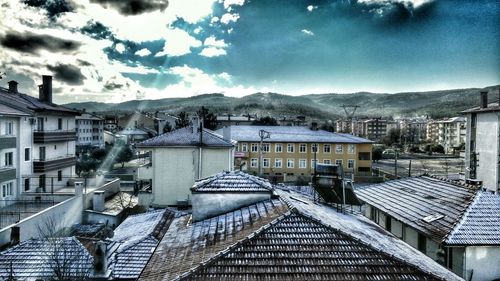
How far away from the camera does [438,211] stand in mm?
17391

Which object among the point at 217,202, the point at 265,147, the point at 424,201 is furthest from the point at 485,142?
the point at 217,202

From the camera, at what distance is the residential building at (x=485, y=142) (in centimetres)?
4062

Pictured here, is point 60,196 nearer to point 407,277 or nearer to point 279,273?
point 279,273

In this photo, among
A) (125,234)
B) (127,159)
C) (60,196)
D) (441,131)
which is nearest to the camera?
(125,234)

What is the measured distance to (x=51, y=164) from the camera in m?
32.2

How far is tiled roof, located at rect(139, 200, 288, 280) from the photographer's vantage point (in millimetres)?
9031

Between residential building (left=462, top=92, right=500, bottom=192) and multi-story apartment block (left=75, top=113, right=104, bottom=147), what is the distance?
72699mm

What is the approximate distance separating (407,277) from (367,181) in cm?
4006

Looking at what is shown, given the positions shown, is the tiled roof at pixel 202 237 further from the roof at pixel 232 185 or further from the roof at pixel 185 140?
the roof at pixel 185 140

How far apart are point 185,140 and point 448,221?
18941mm

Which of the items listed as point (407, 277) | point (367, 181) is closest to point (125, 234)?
point (407, 277)

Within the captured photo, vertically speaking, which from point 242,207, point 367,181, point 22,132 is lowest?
Result: point 367,181

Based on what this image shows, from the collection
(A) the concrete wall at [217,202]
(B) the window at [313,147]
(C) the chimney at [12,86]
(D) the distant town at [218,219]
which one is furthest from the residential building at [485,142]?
(C) the chimney at [12,86]

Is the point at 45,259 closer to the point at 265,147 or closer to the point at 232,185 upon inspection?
the point at 232,185
